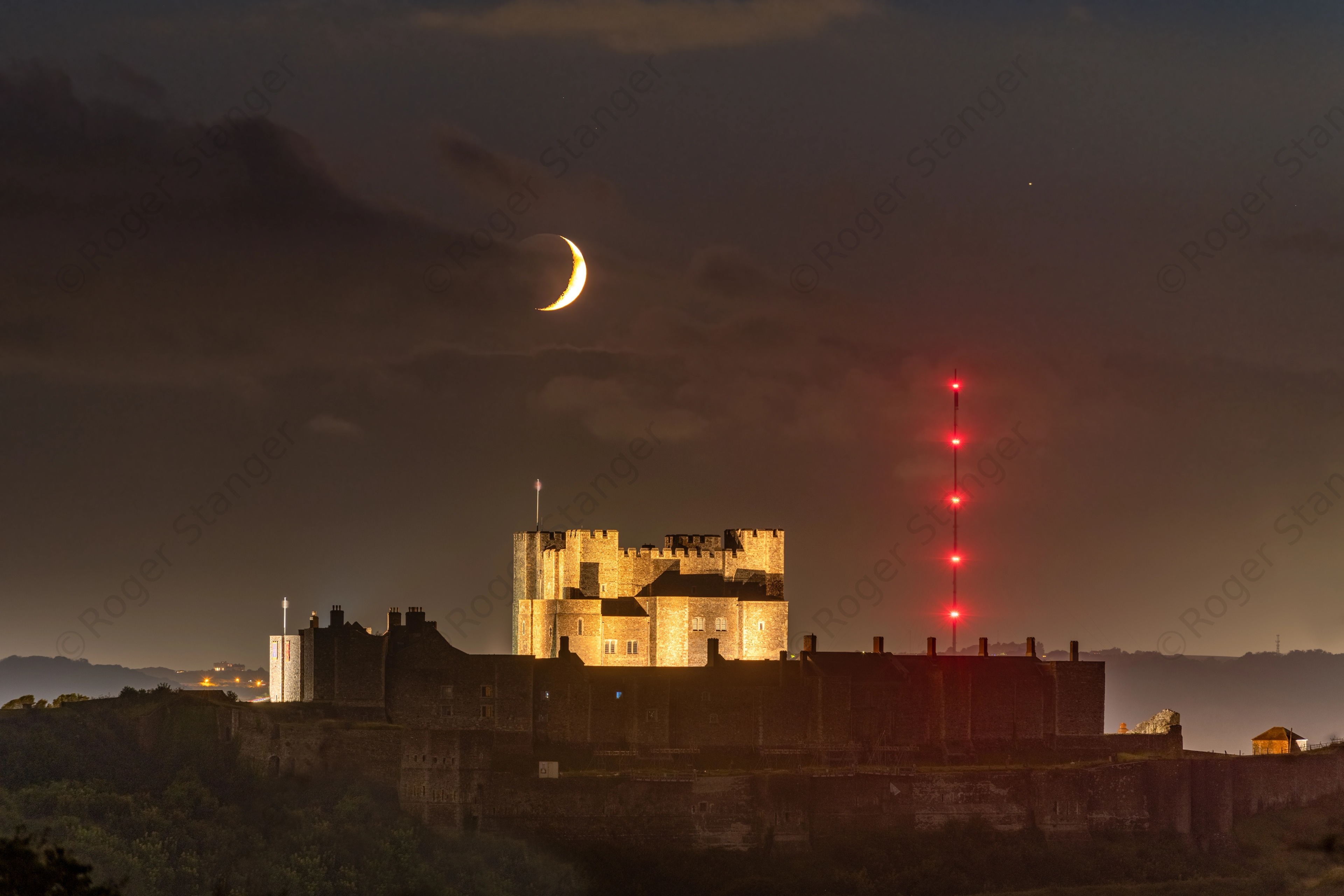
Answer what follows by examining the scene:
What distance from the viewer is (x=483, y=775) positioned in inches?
2815

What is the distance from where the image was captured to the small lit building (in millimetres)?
97312

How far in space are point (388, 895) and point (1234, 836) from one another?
32.2 metres

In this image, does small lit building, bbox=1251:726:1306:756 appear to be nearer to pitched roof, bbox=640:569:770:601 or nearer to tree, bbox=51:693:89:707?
pitched roof, bbox=640:569:770:601

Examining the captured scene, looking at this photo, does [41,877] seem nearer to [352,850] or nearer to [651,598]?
[352,850]

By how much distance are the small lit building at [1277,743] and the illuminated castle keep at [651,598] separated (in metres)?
24.3

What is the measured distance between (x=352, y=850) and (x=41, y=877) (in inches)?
949

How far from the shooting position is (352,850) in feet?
224

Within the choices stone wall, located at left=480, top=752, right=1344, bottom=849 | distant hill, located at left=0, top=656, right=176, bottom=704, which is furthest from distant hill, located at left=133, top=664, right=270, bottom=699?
stone wall, located at left=480, top=752, right=1344, bottom=849

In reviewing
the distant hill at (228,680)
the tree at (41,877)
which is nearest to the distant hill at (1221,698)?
the distant hill at (228,680)

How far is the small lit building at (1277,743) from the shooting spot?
319ft

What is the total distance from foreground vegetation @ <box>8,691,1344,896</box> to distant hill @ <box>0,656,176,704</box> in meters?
87.5

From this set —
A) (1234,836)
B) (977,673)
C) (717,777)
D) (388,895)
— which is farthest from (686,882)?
(1234,836)

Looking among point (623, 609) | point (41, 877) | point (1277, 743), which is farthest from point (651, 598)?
point (41, 877)

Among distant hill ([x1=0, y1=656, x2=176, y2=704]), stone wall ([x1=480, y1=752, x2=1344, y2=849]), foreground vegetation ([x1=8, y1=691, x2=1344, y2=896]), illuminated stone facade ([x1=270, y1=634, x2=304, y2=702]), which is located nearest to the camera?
foreground vegetation ([x1=8, y1=691, x2=1344, y2=896])
